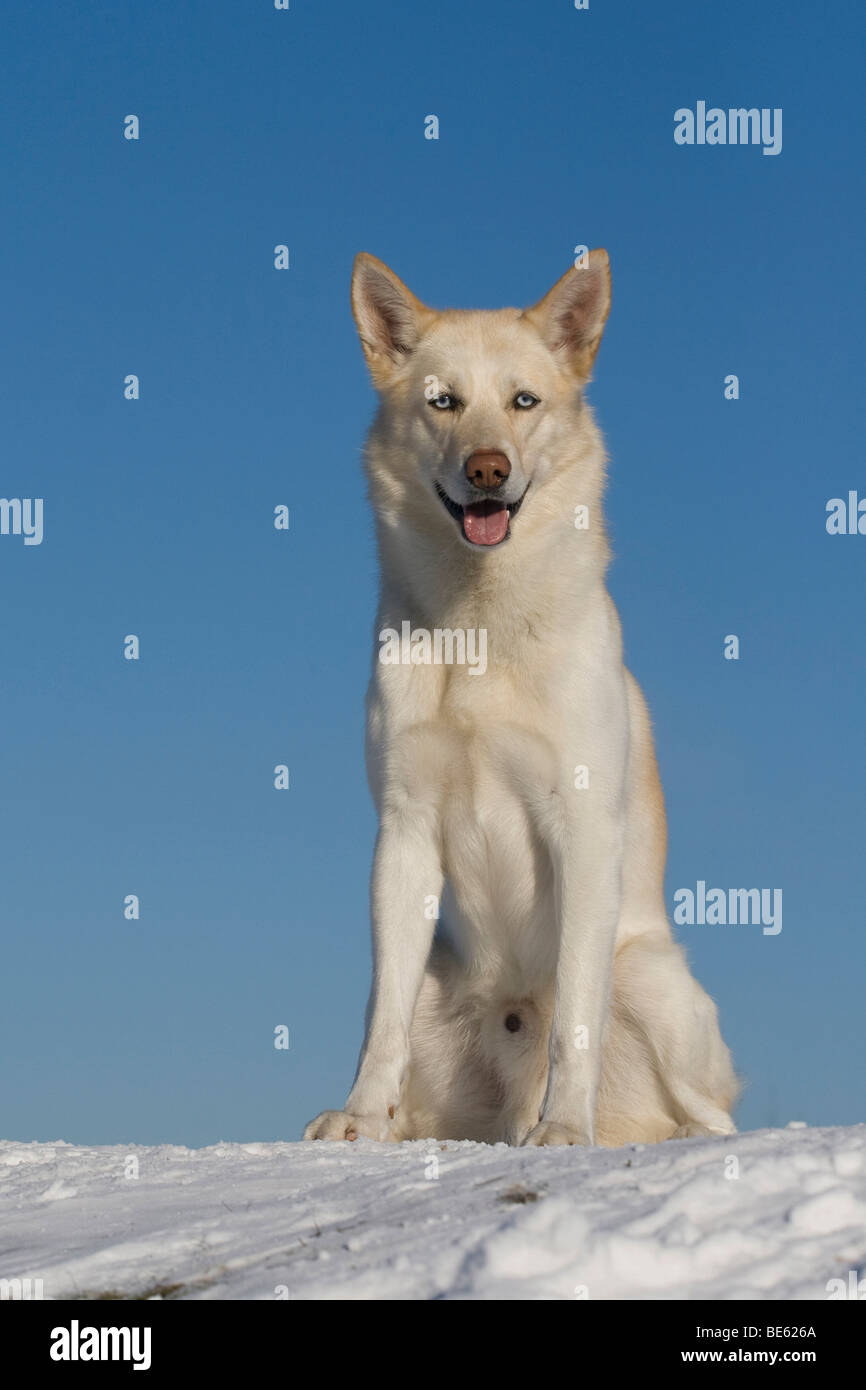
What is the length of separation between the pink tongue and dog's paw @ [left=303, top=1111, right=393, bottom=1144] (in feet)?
8.53

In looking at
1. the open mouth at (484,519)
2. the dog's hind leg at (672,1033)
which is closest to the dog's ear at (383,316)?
the open mouth at (484,519)

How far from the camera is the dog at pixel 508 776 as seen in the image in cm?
631

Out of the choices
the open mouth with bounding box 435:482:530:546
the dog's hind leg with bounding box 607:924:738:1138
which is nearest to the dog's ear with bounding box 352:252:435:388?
the open mouth with bounding box 435:482:530:546

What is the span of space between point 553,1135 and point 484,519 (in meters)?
2.73

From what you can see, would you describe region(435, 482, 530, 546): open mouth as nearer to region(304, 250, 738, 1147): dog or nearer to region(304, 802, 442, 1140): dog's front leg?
region(304, 250, 738, 1147): dog

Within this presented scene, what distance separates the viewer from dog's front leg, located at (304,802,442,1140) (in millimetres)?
6184

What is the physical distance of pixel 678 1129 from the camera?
262 inches

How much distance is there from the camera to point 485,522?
6.51 metres

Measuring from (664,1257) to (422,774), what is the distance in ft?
11.2

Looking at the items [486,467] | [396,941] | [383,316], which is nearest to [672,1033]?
[396,941]

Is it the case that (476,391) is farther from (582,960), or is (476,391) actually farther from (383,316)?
(582,960)
